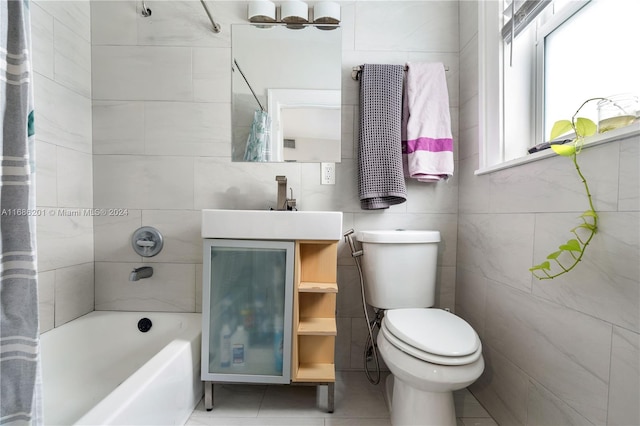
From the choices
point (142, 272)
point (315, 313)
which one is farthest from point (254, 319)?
point (142, 272)

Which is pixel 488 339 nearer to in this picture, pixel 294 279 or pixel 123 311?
pixel 294 279

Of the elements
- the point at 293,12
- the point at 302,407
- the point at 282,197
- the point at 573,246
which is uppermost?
the point at 293,12

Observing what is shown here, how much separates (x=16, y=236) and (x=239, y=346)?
92cm

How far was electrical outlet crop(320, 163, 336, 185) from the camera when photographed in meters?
1.60

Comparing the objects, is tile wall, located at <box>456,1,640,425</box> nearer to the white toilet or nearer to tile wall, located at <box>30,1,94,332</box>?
the white toilet

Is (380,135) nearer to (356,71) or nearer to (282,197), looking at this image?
(356,71)

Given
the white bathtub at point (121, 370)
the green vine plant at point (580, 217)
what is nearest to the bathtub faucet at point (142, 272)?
the white bathtub at point (121, 370)

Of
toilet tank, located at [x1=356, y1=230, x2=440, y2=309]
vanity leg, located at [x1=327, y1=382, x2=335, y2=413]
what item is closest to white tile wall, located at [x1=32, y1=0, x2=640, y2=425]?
toilet tank, located at [x1=356, y1=230, x2=440, y2=309]

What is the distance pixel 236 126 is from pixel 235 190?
34 centimetres

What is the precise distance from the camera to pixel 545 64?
4.07 feet

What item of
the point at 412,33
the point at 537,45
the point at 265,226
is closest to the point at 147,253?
the point at 265,226

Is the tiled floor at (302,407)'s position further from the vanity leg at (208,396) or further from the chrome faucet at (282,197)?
the chrome faucet at (282,197)

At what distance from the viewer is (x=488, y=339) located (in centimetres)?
130

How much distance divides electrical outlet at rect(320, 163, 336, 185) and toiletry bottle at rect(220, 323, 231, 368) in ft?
2.78
